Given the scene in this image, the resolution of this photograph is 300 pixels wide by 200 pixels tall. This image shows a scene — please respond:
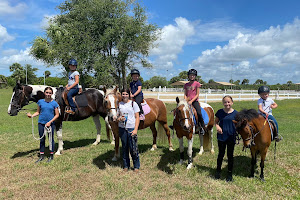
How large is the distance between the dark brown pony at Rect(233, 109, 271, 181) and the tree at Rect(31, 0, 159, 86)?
60.8 feet

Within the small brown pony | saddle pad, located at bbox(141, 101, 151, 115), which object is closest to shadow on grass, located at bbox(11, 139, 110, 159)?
the small brown pony

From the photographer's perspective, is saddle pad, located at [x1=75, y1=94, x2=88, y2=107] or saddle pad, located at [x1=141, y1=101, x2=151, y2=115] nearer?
saddle pad, located at [x1=141, y1=101, x2=151, y2=115]

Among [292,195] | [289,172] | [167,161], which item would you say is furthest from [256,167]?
[167,161]

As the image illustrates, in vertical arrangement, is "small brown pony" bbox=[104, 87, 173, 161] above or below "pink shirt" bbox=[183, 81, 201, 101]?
below

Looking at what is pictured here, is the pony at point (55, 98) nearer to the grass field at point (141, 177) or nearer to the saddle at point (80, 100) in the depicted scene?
the saddle at point (80, 100)

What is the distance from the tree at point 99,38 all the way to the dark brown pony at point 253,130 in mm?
18524

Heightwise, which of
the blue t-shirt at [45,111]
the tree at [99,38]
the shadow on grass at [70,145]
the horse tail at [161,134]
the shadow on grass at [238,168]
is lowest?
the shadow on grass at [70,145]

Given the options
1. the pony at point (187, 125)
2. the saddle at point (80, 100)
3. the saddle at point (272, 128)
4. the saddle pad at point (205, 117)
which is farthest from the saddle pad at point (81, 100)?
the saddle at point (272, 128)

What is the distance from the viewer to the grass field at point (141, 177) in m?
4.12

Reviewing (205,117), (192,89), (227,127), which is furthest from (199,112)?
(227,127)

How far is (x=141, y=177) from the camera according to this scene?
488 cm

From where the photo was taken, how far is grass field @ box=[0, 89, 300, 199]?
4.12m

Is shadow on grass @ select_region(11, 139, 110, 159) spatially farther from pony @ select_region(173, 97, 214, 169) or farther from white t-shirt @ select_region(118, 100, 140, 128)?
pony @ select_region(173, 97, 214, 169)

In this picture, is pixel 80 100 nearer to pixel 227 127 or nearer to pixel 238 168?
pixel 227 127
